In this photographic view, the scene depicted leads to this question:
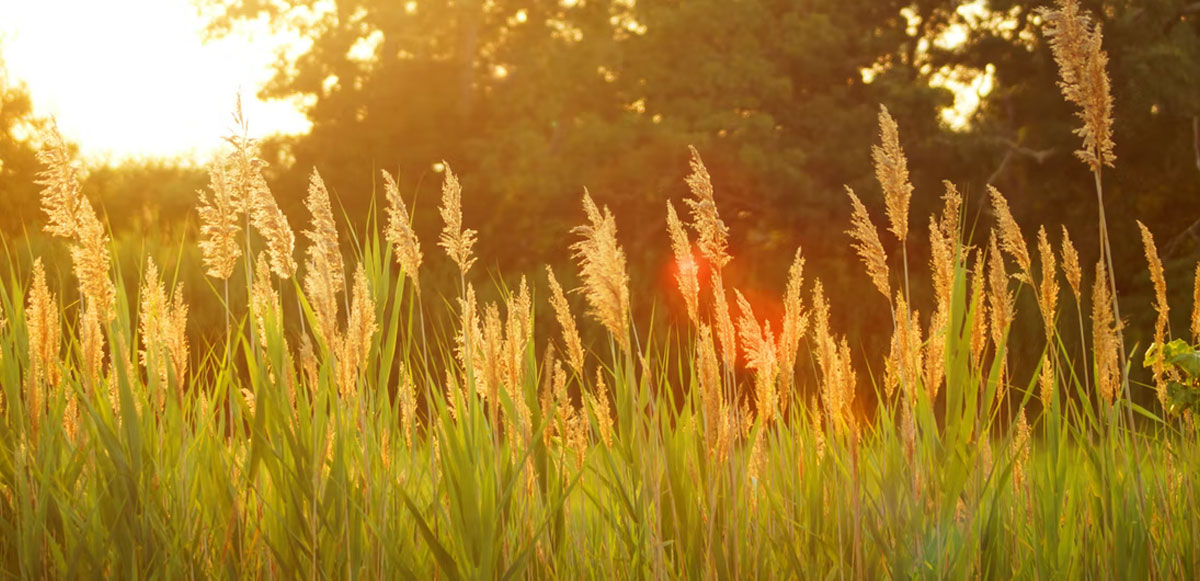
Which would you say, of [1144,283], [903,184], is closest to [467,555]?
[903,184]

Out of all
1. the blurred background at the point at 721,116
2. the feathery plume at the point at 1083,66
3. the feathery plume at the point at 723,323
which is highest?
the blurred background at the point at 721,116

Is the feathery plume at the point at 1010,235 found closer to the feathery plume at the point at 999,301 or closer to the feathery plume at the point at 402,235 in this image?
the feathery plume at the point at 999,301

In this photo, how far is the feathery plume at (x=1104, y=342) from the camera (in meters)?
2.82

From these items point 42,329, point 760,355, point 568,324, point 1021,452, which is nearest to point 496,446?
point 568,324

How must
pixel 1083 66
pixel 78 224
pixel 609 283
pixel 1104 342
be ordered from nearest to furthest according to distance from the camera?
pixel 609 283
pixel 78 224
pixel 1083 66
pixel 1104 342

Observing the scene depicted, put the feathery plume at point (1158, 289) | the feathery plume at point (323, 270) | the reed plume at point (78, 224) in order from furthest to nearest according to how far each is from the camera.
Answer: the feathery plume at point (1158, 289)
the reed plume at point (78, 224)
the feathery plume at point (323, 270)

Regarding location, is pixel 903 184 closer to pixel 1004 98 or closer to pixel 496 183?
pixel 496 183

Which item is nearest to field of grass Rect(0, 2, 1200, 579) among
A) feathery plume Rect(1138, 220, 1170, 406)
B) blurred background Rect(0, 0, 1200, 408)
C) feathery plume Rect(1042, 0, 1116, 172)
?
feathery plume Rect(1042, 0, 1116, 172)

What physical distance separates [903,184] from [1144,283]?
15.2 meters

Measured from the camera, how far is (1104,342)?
2.88 metres

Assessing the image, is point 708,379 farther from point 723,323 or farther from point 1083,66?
point 1083,66

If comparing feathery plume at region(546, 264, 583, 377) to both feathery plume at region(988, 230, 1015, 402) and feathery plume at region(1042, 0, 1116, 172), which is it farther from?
feathery plume at region(1042, 0, 1116, 172)

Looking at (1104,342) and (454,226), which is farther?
(1104,342)

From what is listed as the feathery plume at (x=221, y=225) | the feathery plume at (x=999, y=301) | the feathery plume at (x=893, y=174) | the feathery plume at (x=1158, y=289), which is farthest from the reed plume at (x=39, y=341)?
the feathery plume at (x=1158, y=289)
